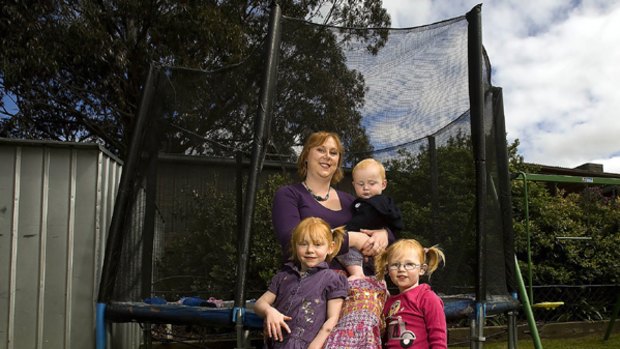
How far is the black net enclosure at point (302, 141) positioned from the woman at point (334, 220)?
47cm

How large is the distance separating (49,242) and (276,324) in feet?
8.17

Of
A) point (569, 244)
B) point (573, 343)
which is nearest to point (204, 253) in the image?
point (573, 343)

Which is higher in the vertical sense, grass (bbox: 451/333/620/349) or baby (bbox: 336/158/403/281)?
baby (bbox: 336/158/403/281)

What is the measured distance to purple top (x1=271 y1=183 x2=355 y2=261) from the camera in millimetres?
2158

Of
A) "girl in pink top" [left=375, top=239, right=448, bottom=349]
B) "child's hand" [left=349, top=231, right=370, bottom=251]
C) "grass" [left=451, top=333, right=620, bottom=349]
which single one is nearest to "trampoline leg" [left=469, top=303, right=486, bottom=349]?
"girl in pink top" [left=375, top=239, right=448, bottom=349]

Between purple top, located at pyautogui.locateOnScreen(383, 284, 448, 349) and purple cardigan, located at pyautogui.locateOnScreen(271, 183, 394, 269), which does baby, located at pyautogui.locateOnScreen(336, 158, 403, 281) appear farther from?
purple top, located at pyautogui.locateOnScreen(383, 284, 448, 349)

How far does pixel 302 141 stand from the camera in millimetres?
2936

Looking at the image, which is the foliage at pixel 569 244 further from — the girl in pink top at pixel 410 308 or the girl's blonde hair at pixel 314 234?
the girl's blonde hair at pixel 314 234

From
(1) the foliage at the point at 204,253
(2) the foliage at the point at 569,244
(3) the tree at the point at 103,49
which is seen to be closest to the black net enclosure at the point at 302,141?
(1) the foliage at the point at 204,253

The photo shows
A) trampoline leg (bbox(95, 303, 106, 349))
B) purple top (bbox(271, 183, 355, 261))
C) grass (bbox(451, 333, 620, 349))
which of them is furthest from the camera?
grass (bbox(451, 333, 620, 349))

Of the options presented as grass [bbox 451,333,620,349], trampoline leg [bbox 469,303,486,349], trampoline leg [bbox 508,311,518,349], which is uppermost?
trampoline leg [bbox 469,303,486,349]

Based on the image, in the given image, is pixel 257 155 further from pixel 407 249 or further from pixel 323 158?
pixel 407 249

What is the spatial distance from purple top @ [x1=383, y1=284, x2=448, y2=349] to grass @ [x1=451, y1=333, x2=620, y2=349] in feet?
11.7

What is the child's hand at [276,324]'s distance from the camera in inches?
75.9
